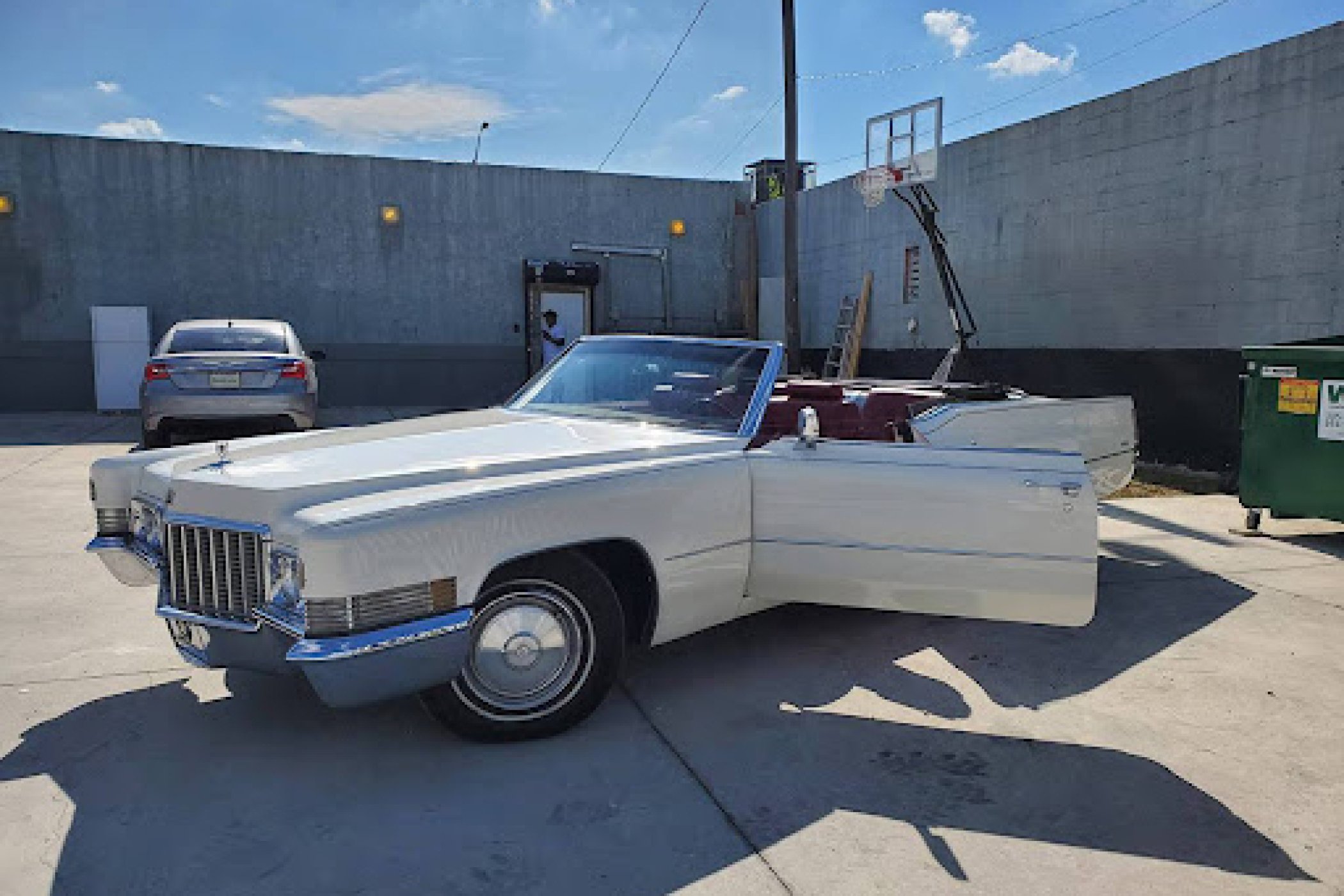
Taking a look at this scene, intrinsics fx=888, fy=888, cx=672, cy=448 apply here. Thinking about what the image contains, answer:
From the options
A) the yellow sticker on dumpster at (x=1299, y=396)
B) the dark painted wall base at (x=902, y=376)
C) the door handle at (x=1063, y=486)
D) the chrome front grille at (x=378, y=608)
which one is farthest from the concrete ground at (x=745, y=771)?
the dark painted wall base at (x=902, y=376)

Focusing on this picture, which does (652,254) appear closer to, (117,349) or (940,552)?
(117,349)

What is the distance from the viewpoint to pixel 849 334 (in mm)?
14859

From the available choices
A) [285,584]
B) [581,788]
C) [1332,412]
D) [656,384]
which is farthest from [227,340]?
[1332,412]

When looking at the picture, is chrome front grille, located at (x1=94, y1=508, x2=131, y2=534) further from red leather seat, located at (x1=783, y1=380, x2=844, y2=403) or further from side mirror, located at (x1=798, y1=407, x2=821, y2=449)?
red leather seat, located at (x1=783, y1=380, x2=844, y2=403)

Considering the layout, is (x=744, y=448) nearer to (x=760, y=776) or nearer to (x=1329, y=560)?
(x=760, y=776)

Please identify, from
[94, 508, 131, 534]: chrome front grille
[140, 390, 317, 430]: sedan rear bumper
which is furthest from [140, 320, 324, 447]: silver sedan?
[94, 508, 131, 534]: chrome front grille

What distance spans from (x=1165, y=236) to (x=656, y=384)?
307 inches

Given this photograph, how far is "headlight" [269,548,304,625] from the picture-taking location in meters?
2.55

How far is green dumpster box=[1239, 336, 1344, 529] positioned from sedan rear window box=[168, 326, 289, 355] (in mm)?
8495

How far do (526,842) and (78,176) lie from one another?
15.6 m

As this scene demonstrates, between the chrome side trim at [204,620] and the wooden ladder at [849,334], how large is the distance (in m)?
12.2

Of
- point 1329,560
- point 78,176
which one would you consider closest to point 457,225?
point 78,176

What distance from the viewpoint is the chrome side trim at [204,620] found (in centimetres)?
271

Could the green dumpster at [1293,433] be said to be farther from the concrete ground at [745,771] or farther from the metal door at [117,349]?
the metal door at [117,349]
